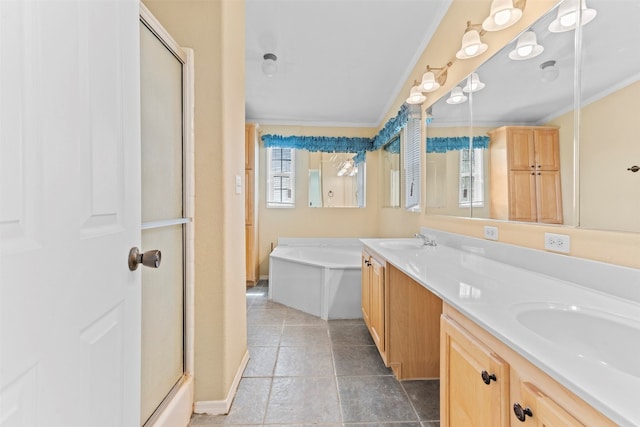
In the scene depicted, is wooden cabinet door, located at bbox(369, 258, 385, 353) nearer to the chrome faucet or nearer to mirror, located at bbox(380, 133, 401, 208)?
the chrome faucet

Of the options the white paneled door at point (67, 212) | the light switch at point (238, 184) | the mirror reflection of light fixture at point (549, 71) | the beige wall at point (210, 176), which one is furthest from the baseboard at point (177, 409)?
the mirror reflection of light fixture at point (549, 71)

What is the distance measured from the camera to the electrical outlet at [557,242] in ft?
3.89

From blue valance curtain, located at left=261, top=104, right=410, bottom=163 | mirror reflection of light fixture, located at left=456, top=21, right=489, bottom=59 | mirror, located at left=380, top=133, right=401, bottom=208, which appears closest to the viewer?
mirror reflection of light fixture, located at left=456, top=21, right=489, bottom=59

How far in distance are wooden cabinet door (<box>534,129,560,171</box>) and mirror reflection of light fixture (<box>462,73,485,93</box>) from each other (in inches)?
23.4

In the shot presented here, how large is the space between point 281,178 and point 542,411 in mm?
4164

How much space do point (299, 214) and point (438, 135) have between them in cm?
261

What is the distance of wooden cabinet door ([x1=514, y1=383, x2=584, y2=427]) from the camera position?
0.56 metres

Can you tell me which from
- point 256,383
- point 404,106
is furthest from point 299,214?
point 256,383

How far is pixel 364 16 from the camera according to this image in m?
2.21

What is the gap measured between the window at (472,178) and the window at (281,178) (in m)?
2.87

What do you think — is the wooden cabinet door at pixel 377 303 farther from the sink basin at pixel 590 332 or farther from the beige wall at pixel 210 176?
the sink basin at pixel 590 332

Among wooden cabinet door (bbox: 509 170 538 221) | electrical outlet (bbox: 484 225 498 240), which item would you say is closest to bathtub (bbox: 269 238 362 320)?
electrical outlet (bbox: 484 225 498 240)

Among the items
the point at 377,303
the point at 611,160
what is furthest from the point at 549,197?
the point at 377,303

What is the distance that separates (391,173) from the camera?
12.7 ft
